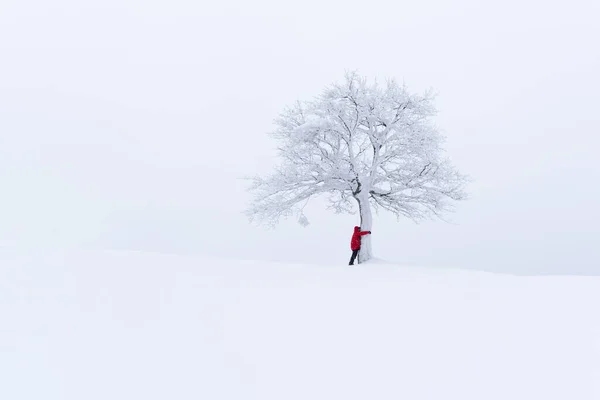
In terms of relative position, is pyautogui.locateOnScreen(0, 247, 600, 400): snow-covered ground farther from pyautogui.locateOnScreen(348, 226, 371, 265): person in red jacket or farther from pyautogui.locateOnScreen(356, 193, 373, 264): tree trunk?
pyautogui.locateOnScreen(356, 193, 373, 264): tree trunk

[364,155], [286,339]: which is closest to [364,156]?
[364,155]

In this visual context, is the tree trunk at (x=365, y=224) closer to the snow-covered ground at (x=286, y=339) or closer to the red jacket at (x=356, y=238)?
the red jacket at (x=356, y=238)

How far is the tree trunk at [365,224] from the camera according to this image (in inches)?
737

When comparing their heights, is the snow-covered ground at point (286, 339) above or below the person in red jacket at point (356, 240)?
below

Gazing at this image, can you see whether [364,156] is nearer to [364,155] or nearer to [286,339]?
[364,155]

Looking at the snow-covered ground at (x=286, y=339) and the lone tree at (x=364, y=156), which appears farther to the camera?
the lone tree at (x=364, y=156)

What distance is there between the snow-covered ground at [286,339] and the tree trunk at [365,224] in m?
8.86

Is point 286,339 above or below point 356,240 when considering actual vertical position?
below

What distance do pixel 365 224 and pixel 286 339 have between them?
43.8 feet

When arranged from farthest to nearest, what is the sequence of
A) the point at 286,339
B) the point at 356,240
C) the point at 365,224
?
the point at 365,224 → the point at 356,240 → the point at 286,339

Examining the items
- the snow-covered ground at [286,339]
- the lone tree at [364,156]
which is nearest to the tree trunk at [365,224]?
the lone tree at [364,156]

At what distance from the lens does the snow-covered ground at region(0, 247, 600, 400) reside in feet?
15.8

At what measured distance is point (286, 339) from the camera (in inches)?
240

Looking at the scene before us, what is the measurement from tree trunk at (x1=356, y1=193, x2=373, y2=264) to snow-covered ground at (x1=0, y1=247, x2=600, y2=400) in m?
8.86
